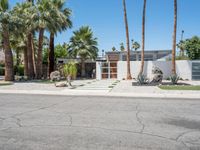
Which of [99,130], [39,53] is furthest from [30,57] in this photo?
[99,130]

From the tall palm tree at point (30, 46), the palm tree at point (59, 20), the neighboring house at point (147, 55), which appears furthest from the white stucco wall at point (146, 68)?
the tall palm tree at point (30, 46)

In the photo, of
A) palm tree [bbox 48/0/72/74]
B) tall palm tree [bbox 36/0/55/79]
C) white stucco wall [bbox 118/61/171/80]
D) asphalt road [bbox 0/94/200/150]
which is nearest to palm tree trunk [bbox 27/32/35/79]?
tall palm tree [bbox 36/0/55/79]

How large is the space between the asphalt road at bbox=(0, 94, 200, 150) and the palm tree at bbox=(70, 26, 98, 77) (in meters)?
30.6

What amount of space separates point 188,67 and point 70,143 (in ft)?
88.5

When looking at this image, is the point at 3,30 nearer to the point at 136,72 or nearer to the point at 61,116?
the point at 136,72

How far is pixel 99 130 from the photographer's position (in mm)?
6852

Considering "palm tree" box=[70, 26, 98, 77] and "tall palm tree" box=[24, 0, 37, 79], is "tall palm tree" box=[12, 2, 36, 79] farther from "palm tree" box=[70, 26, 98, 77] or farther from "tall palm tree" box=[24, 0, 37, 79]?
"palm tree" box=[70, 26, 98, 77]

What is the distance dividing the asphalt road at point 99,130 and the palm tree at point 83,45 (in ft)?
100

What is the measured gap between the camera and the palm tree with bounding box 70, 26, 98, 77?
132 feet

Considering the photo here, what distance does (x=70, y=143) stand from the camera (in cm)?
566

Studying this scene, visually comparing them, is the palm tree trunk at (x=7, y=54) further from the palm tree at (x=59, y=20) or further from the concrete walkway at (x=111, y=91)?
the concrete walkway at (x=111, y=91)

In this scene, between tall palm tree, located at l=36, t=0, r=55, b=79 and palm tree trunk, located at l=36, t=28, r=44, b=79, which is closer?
tall palm tree, located at l=36, t=0, r=55, b=79

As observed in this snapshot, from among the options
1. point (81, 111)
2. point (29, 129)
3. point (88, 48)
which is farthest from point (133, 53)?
point (29, 129)

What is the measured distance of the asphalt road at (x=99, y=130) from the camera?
555 cm
